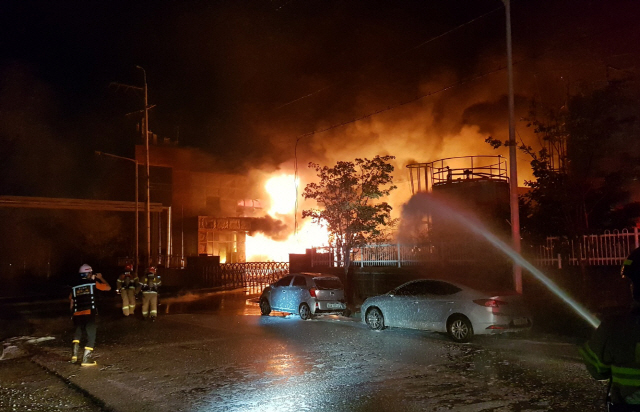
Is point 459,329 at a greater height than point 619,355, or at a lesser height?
lesser

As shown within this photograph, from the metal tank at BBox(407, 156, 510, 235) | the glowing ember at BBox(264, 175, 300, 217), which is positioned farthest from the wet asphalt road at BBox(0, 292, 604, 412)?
the glowing ember at BBox(264, 175, 300, 217)

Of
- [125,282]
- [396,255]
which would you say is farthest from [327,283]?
[125,282]

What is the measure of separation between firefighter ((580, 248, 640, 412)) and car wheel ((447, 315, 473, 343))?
748 cm

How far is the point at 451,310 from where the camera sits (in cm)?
1050

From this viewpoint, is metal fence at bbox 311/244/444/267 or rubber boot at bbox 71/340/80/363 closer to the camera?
rubber boot at bbox 71/340/80/363

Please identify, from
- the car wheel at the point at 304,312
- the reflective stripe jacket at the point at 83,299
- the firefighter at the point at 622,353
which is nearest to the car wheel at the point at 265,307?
the car wheel at the point at 304,312

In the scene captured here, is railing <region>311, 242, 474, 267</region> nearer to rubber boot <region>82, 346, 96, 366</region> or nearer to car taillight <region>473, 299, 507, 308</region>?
car taillight <region>473, 299, 507, 308</region>

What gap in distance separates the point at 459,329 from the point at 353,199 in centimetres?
745

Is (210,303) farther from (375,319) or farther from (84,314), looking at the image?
(84,314)

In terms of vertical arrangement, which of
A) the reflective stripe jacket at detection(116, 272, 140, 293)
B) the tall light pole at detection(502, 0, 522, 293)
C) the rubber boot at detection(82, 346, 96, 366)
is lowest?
the rubber boot at detection(82, 346, 96, 366)

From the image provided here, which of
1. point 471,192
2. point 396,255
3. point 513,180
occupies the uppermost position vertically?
point 471,192

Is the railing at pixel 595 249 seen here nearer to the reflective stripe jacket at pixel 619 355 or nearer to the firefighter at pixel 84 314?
the reflective stripe jacket at pixel 619 355

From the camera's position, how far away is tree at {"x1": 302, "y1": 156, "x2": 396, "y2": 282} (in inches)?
667

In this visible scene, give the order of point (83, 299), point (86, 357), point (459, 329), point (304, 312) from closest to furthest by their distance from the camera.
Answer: point (86, 357) < point (83, 299) < point (459, 329) < point (304, 312)
